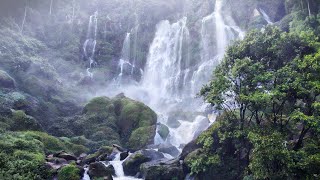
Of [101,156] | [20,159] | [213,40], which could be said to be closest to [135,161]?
[101,156]

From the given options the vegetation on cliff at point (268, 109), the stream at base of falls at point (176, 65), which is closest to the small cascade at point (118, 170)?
the vegetation on cliff at point (268, 109)

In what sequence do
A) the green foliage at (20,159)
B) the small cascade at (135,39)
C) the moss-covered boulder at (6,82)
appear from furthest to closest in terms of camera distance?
the small cascade at (135,39), the moss-covered boulder at (6,82), the green foliage at (20,159)

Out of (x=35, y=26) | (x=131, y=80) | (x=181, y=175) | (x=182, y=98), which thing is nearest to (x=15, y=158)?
(x=181, y=175)

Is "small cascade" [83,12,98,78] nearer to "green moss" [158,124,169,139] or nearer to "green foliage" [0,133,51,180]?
"green moss" [158,124,169,139]

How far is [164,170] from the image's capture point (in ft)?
72.6

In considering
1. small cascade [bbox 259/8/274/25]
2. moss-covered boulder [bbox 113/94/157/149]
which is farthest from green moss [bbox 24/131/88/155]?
small cascade [bbox 259/8/274/25]

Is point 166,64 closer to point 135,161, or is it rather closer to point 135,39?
point 135,39

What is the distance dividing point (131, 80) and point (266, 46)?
42.2 metres

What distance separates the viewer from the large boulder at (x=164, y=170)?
71.8 feet

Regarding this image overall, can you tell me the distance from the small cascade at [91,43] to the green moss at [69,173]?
37273mm

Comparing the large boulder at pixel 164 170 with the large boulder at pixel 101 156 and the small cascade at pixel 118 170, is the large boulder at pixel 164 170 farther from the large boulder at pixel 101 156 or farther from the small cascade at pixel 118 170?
the large boulder at pixel 101 156

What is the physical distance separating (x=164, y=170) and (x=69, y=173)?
660 cm

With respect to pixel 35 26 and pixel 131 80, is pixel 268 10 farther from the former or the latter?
pixel 35 26

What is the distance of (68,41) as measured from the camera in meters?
59.7
